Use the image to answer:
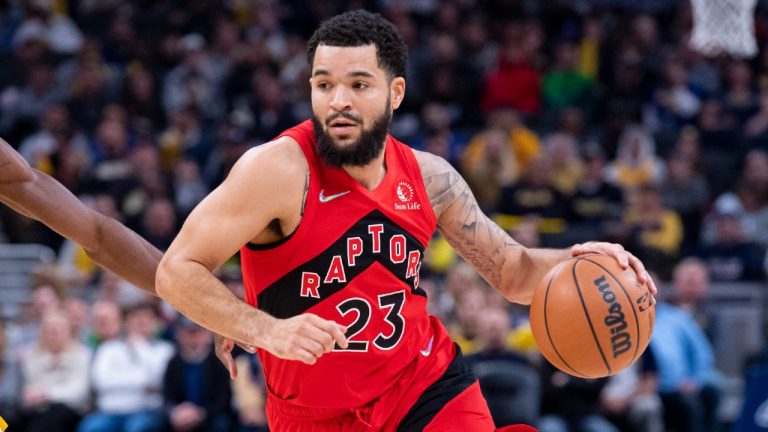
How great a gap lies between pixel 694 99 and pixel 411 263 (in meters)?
9.39

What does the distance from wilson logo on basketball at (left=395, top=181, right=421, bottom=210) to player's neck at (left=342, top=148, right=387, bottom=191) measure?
0.09 meters

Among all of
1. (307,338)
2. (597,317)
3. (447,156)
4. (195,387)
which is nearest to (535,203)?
(447,156)

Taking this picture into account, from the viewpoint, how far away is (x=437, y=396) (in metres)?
4.76

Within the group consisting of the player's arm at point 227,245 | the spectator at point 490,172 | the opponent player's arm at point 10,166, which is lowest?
the spectator at point 490,172

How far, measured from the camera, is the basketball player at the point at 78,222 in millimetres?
4727

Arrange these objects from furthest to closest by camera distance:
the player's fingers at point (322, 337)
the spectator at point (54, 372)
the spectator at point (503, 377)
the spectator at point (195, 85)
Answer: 1. the spectator at point (195, 85)
2. the spectator at point (54, 372)
3. the spectator at point (503, 377)
4. the player's fingers at point (322, 337)

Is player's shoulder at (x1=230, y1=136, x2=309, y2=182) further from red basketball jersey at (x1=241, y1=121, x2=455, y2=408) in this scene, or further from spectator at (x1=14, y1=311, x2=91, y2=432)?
spectator at (x1=14, y1=311, x2=91, y2=432)

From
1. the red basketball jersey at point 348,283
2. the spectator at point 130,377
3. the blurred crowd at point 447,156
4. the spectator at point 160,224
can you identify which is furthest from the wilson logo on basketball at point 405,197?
the spectator at point 160,224

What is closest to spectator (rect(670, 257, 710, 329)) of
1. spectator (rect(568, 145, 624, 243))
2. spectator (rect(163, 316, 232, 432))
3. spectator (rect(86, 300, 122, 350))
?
spectator (rect(568, 145, 624, 243))

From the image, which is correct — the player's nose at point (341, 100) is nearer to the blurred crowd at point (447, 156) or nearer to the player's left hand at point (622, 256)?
the player's left hand at point (622, 256)

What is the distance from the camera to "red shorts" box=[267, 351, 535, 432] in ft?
15.3

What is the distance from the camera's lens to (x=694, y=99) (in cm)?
1340

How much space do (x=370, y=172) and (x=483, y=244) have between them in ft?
2.29

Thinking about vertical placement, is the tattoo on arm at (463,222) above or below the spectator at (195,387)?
above
